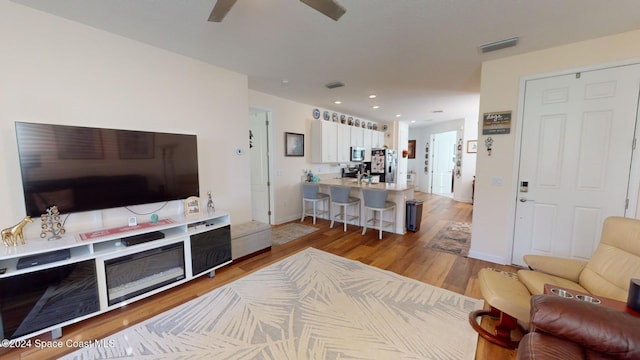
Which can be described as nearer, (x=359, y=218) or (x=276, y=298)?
(x=276, y=298)

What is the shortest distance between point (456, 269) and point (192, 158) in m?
3.52

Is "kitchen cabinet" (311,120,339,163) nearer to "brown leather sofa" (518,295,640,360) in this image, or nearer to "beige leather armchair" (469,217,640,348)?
"beige leather armchair" (469,217,640,348)

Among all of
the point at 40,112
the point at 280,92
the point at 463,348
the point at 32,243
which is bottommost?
the point at 463,348

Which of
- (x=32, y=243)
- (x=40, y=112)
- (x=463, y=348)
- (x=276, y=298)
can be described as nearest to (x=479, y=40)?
(x=463, y=348)

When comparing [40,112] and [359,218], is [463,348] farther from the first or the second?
[40,112]

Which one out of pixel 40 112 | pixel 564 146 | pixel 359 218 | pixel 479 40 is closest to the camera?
pixel 40 112

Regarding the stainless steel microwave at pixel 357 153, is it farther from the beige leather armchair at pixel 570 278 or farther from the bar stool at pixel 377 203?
the beige leather armchair at pixel 570 278

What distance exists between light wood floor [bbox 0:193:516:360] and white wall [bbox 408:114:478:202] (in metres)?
2.57

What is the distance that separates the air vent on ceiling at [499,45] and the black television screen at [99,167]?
3.49 meters

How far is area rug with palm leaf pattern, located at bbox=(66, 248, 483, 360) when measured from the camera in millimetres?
1775

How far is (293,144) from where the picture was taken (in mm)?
5211

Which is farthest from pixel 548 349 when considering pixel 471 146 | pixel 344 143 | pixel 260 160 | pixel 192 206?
pixel 471 146

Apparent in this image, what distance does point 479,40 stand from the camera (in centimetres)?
254

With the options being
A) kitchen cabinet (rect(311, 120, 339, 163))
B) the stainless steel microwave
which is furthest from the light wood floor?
the stainless steel microwave
